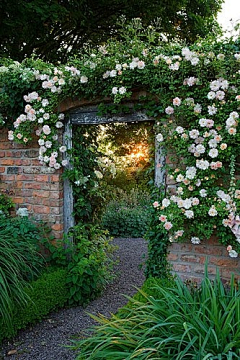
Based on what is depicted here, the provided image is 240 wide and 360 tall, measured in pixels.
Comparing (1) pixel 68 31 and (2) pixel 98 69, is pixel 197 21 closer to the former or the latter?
(1) pixel 68 31

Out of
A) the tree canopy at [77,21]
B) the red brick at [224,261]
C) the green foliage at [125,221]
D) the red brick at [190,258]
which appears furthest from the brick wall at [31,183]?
the green foliage at [125,221]

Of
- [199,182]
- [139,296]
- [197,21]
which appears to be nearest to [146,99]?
[199,182]

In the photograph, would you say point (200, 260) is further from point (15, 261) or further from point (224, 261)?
point (15, 261)

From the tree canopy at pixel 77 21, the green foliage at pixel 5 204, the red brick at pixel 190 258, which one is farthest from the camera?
the tree canopy at pixel 77 21

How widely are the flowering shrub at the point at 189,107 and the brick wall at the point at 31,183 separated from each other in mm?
898

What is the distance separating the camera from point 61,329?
10.5 feet

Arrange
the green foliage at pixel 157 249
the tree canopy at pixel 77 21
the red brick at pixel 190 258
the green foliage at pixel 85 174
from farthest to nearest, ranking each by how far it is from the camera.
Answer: the tree canopy at pixel 77 21 → the green foliage at pixel 85 174 → the green foliage at pixel 157 249 → the red brick at pixel 190 258

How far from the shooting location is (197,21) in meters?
6.98

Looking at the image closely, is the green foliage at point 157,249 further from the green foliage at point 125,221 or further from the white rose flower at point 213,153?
the green foliage at point 125,221

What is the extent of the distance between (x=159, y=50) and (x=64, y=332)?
2.60 m

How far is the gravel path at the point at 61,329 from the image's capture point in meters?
2.82

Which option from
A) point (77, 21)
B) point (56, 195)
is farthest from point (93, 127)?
point (77, 21)

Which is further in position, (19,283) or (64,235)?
(64,235)

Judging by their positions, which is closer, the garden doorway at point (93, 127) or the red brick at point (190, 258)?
the red brick at point (190, 258)
